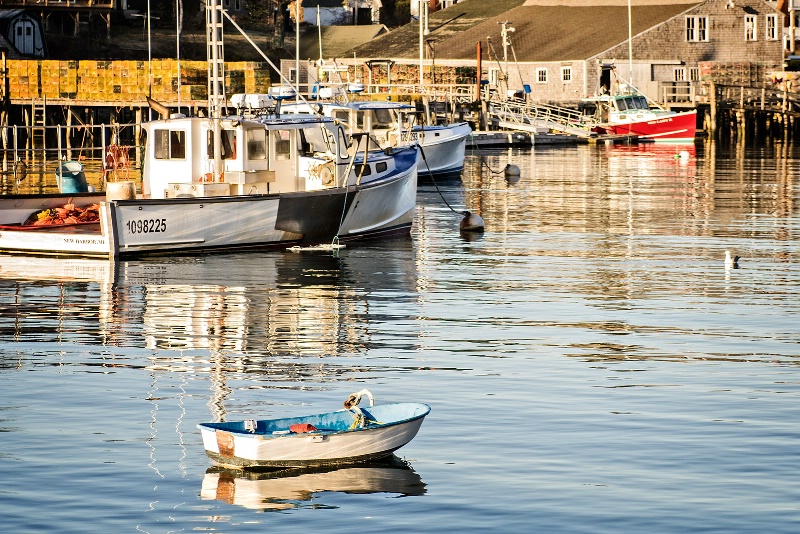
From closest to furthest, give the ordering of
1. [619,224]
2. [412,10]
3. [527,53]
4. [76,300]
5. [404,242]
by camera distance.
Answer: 1. [76,300]
2. [404,242]
3. [619,224]
4. [527,53]
5. [412,10]

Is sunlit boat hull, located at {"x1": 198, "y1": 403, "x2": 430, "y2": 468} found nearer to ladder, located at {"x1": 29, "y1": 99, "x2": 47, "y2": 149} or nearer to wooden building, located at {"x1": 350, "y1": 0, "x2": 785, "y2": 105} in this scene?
ladder, located at {"x1": 29, "y1": 99, "x2": 47, "y2": 149}

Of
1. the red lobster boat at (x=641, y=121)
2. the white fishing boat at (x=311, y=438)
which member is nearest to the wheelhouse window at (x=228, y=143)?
the white fishing boat at (x=311, y=438)

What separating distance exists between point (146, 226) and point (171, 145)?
2521 millimetres

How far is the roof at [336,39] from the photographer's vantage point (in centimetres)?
10019

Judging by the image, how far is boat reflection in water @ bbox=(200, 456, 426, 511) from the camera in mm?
13266

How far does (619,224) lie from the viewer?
37.0m

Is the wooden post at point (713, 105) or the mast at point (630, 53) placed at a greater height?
the mast at point (630, 53)

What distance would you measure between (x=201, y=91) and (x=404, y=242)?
135 feet

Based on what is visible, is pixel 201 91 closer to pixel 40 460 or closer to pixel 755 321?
pixel 755 321

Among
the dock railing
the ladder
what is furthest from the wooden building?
the ladder

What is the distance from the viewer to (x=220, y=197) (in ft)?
95.0

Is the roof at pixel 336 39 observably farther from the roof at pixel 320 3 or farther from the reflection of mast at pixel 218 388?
the reflection of mast at pixel 218 388

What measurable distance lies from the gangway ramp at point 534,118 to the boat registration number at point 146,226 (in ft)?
164

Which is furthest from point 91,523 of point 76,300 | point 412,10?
point 412,10
